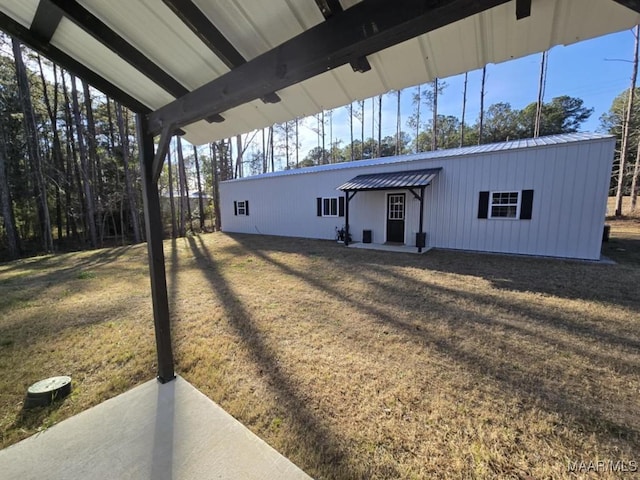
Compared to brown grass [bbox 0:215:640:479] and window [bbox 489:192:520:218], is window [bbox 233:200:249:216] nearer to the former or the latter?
brown grass [bbox 0:215:640:479]

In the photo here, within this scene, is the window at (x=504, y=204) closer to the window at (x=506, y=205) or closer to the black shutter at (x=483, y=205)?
the window at (x=506, y=205)

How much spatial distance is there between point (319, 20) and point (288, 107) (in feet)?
2.77

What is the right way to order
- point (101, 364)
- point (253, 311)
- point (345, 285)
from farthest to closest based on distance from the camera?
point (345, 285) → point (253, 311) → point (101, 364)

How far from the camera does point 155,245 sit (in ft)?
7.39

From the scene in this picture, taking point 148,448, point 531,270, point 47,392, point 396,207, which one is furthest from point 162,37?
point 396,207

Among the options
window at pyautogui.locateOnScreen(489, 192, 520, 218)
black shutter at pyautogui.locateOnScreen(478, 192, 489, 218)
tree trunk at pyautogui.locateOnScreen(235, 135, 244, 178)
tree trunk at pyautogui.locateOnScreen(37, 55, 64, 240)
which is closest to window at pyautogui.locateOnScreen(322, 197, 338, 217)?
black shutter at pyautogui.locateOnScreen(478, 192, 489, 218)

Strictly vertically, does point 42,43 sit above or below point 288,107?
above

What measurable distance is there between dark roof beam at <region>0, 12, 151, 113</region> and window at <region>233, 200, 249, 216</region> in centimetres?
1313

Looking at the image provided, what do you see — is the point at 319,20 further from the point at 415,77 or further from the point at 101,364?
the point at 101,364

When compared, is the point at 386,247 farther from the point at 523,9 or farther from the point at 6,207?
the point at 6,207

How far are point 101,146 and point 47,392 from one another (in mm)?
19805

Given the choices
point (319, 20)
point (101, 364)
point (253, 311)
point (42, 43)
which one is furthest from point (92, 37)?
point (253, 311)

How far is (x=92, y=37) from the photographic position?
157 cm

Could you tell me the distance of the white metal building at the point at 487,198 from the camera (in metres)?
6.66
